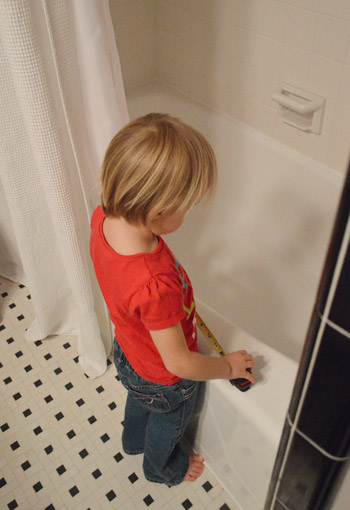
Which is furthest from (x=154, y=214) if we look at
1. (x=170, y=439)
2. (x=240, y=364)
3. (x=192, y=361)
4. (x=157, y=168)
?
(x=170, y=439)

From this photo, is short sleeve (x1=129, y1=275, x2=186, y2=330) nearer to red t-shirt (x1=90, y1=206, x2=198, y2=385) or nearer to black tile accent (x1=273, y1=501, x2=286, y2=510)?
red t-shirt (x1=90, y1=206, x2=198, y2=385)

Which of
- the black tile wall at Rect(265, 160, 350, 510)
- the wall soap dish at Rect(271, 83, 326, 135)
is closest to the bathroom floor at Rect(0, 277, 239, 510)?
the black tile wall at Rect(265, 160, 350, 510)

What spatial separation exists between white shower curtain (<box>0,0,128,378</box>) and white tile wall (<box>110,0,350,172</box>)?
0.60 metres

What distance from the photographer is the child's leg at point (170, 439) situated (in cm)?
99

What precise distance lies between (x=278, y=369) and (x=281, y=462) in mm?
371

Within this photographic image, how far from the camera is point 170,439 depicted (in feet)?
3.52

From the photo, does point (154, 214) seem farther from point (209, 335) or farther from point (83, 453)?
point (83, 453)

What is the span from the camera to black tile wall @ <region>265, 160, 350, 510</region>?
1.21 feet

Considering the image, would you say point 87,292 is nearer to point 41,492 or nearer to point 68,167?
point 68,167

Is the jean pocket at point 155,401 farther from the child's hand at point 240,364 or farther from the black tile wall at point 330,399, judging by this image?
the black tile wall at point 330,399

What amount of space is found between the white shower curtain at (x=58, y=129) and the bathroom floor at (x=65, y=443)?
0.34ft

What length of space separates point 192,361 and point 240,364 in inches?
5.5

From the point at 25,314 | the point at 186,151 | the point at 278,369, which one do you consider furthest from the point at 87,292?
the point at 186,151

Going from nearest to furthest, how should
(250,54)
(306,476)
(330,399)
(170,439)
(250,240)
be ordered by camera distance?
(330,399), (306,476), (170,439), (250,54), (250,240)
